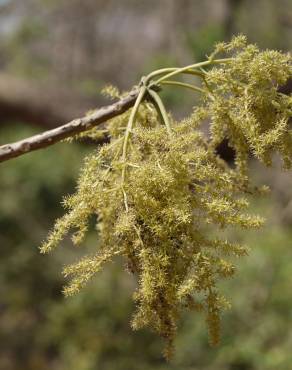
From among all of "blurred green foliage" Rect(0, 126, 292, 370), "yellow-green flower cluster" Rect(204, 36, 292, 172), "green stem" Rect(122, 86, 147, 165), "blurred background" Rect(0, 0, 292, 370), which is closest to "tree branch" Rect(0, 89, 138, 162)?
"green stem" Rect(122, 86, 147, 165)

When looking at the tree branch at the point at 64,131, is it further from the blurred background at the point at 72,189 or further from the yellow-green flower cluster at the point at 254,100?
the blurred background at the point at 72,189

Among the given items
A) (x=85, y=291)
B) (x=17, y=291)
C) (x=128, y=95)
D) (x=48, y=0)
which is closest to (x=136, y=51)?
(x=48, y=0)

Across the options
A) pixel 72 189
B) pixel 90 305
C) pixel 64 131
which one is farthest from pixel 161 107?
pixel 72 189

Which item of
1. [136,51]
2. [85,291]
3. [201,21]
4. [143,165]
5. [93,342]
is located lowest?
[143,165]

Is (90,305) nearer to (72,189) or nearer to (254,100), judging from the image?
(72,189)

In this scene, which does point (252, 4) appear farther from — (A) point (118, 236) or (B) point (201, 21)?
(A) point (118, 236)

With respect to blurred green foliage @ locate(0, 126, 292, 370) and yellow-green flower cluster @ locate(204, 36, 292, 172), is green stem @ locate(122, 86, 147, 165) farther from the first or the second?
blurred green foliage @ locate(0, 126, 292, 370)
